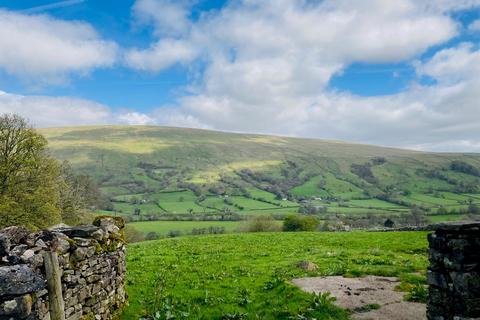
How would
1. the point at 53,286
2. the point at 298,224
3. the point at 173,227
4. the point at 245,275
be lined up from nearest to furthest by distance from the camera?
the point at 53,286 < the point at 245,275 < the point at 298,224 < the point at 173,227

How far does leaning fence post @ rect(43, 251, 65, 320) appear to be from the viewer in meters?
9.53

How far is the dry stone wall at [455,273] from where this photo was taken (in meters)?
8.47

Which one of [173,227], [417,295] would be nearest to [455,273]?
[417,295]

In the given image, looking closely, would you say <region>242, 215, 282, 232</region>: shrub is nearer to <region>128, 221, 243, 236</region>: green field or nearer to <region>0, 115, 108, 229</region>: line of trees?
<region>128, 221, 243, 236</region>: green field

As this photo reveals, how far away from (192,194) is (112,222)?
13071 cm

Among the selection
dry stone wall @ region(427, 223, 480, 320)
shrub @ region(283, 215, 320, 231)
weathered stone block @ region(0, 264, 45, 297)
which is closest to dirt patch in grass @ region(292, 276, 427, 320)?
dry stone wall @ region(427, 223, 480, 320)

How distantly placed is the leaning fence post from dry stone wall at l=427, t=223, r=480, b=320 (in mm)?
9097

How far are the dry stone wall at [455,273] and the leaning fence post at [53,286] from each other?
9.10m

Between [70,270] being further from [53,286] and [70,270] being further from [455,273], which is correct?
[455,273]

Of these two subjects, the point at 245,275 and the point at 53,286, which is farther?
the point at 245,275

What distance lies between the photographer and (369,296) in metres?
15.2

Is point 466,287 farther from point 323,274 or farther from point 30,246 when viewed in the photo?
point 323,274

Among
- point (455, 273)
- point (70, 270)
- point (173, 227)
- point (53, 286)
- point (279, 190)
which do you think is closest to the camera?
point (455, 273)

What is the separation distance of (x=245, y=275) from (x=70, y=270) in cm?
1088
